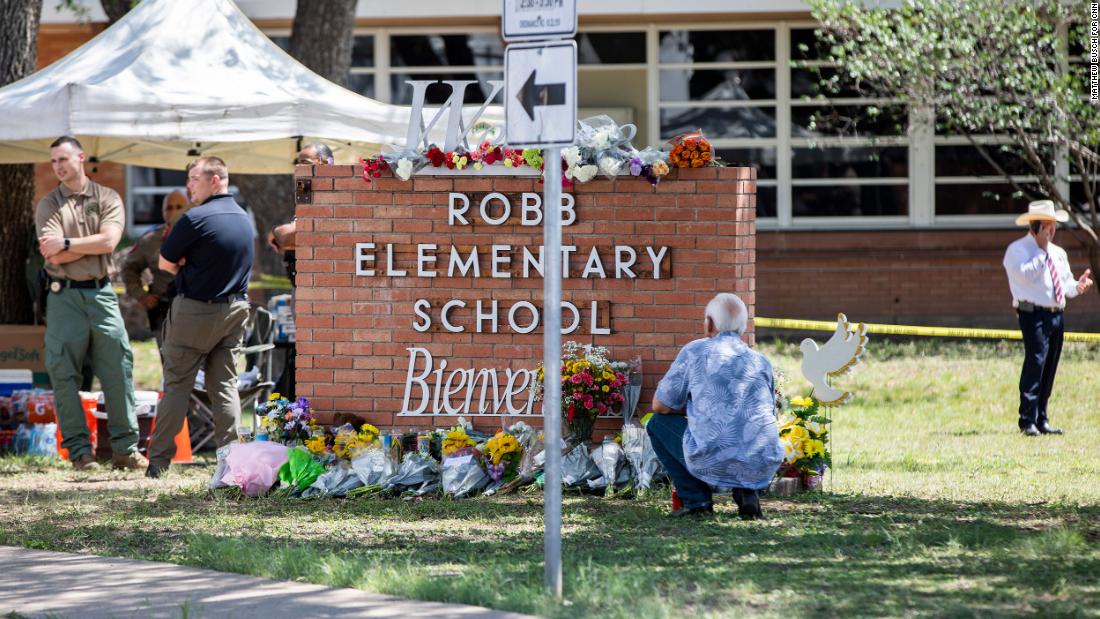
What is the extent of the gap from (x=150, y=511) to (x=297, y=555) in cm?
180

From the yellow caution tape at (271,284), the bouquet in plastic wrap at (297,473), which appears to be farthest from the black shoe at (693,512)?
the yellow caution tape at (271,284)

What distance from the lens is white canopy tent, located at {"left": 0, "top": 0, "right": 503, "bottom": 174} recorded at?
29.9 ft

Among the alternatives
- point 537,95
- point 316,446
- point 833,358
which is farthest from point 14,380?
point 537,95

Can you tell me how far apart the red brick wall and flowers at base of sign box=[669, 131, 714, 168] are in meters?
10.7

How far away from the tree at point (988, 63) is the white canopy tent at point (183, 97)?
5832mm

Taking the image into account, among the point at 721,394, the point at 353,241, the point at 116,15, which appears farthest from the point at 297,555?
the point at 116,15

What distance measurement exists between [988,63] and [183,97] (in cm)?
867

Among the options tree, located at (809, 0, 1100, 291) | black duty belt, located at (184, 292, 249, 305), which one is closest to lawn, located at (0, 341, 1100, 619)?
black duty belt, located at (184, 292, 249, 305)

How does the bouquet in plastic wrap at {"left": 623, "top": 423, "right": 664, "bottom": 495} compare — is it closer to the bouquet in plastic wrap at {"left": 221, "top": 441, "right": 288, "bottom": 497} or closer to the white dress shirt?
the bouquet in plastic wrap at {"left": 221, "top": 441, "right": 288, "bottom": 497}

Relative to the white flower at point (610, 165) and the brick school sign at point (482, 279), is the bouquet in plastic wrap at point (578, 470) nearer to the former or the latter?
the brick school sign at point (482, 279)

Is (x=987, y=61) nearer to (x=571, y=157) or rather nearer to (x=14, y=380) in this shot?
(x=571, y=157)

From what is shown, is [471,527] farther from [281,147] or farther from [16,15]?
[16,15]

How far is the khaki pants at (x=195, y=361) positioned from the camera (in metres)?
8.73

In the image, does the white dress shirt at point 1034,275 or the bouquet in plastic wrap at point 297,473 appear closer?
the bouquet in plastic wrap at point 297,473
